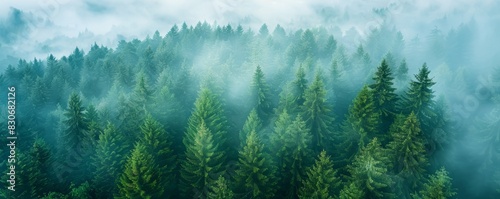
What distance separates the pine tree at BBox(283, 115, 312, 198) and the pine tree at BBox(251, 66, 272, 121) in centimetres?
1041

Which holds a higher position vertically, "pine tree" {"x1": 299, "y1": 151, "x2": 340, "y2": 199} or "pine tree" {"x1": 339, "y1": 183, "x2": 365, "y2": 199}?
"pine tree" {"x1": 299, "y1": 151, "x2": 340, "y2": 199}

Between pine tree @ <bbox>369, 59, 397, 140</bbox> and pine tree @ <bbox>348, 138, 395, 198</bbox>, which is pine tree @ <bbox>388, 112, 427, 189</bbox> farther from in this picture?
pine tree @ <bbox>369, 59, 397, 140</bbox>

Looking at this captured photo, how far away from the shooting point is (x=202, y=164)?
1490 inches

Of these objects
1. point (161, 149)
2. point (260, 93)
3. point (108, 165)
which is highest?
point (260, 93)

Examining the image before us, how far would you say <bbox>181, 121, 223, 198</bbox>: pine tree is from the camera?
37438mm

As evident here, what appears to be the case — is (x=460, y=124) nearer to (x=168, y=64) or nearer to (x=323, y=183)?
(x=323, y=183)

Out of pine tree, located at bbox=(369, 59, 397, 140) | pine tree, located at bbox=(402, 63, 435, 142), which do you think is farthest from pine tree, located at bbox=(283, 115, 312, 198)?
pine tree, located at bbox=(402, 63, 435, 142)

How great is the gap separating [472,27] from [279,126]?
357ft

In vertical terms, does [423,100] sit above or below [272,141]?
above

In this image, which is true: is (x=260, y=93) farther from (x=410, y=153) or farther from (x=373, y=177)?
(x=373, y=177)

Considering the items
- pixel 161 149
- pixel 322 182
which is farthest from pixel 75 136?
pixel 322 182

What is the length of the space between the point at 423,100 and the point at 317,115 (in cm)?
1226

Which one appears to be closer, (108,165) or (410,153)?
(410,153)

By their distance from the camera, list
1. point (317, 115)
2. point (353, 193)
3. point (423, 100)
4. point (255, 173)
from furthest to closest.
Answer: point (317, 115), point (423, 100), point (255, 173), point (353, 193)
